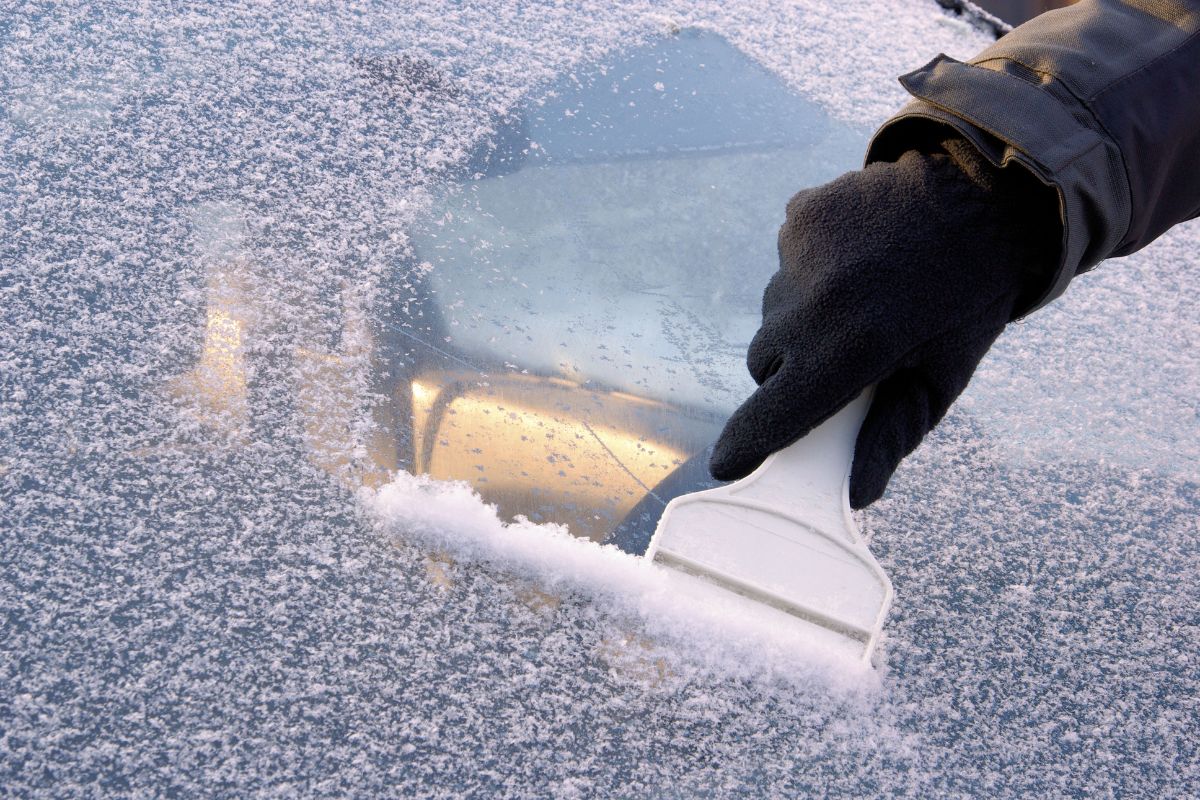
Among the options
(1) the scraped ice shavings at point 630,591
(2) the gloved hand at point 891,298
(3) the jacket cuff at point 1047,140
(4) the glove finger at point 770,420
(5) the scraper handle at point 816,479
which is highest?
(3) the jacket cuff at point 1047,140

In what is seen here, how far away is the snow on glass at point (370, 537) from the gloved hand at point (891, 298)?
12 centimetres

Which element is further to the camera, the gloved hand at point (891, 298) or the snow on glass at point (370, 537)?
the gloved hand at point (891, 298)

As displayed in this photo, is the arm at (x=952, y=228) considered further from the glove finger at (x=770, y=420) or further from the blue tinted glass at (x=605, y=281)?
the blue tinted glass at (x=605, y=281)

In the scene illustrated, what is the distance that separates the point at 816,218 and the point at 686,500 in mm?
245

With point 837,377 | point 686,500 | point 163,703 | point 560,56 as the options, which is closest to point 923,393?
point 837,377

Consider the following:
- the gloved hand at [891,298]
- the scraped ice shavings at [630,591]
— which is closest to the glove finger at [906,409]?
the gloved hand at [891,298]

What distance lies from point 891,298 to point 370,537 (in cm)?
41

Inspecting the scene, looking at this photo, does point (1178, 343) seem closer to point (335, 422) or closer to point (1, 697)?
point (335, 422)

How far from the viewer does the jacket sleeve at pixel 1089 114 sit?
2.40ft

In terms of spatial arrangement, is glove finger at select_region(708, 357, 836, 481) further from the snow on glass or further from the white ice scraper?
the snow on glass

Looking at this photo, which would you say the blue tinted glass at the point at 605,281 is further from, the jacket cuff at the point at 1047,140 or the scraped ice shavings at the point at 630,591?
the jacket cuff at the point at 1047,140

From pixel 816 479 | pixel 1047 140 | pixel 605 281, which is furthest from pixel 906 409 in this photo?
pixel 605 281

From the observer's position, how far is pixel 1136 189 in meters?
A: 0.79

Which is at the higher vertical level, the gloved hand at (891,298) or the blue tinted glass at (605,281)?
the gloved hand at (891,298)
